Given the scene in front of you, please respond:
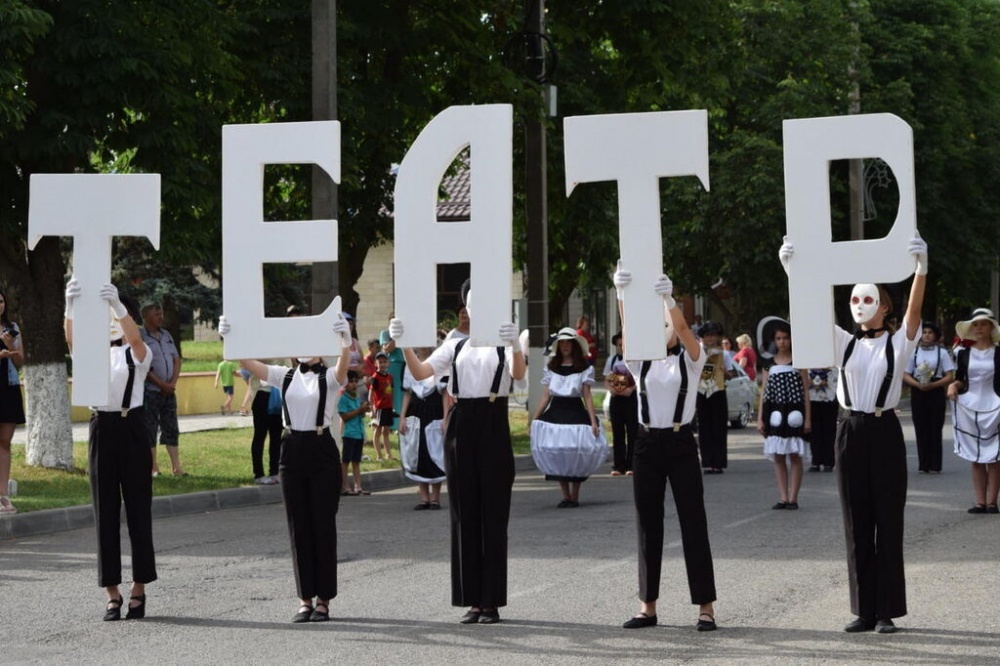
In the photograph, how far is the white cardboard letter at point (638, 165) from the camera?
9367mm

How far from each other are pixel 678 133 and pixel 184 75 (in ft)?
32.8

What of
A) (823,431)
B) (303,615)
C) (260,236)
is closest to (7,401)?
(260,236)

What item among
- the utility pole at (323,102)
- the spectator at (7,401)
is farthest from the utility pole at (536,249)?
the spectator at (7,401)

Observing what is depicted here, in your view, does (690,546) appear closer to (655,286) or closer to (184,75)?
(655,286)

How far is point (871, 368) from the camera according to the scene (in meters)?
9.22

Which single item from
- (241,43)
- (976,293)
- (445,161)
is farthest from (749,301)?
(445,161)

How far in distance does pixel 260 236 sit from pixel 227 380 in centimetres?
2332

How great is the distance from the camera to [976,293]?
5194 cm

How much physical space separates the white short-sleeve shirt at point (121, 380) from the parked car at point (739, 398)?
20777 millimetres

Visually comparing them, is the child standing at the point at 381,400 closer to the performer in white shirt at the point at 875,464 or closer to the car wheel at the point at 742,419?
the car wheel at the point at 742,419

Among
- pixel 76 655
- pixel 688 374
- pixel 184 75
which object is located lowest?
pixel 76 655

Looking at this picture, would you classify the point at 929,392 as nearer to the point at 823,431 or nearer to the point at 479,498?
the point at 823,431

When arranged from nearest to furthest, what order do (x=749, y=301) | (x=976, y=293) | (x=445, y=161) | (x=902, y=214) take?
(x=902, y=214) → (x=445, y=161) → (x=749, y=301) → (x=976, y=293)

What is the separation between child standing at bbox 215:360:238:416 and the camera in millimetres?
32469
